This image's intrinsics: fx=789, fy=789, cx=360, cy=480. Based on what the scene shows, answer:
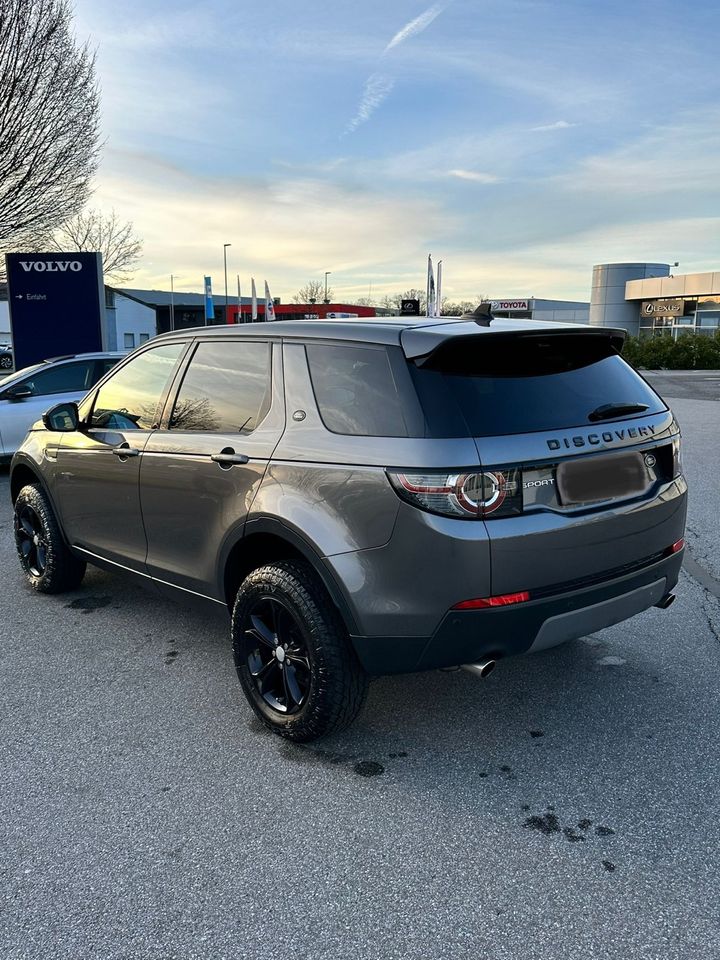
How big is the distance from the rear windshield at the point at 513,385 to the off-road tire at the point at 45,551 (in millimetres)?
3172

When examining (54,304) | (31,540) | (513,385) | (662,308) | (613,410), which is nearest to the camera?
(513,385)

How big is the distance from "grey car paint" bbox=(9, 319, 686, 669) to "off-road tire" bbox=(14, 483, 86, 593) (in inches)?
60.9

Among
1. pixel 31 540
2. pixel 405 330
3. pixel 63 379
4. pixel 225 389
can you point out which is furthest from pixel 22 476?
pixel 63 379

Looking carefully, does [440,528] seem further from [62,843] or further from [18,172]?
[18,172]

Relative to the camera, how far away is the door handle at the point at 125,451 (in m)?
4.14

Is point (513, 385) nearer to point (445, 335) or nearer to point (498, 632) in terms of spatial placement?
point (445, 335)

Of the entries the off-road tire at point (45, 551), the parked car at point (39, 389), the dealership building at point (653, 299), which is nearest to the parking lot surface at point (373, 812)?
the off-road tire at point (45, 551)

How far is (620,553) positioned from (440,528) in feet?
2.77

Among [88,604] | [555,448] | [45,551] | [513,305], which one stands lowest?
[88,604]

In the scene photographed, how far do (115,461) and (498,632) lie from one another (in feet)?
8.06

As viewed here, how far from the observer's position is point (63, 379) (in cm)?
998

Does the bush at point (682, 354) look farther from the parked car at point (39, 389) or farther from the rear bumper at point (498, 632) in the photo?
the rear bumper at point (498, 632)

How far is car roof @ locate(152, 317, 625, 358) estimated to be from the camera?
293cm

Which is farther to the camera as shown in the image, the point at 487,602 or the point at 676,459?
the point at 676,459
